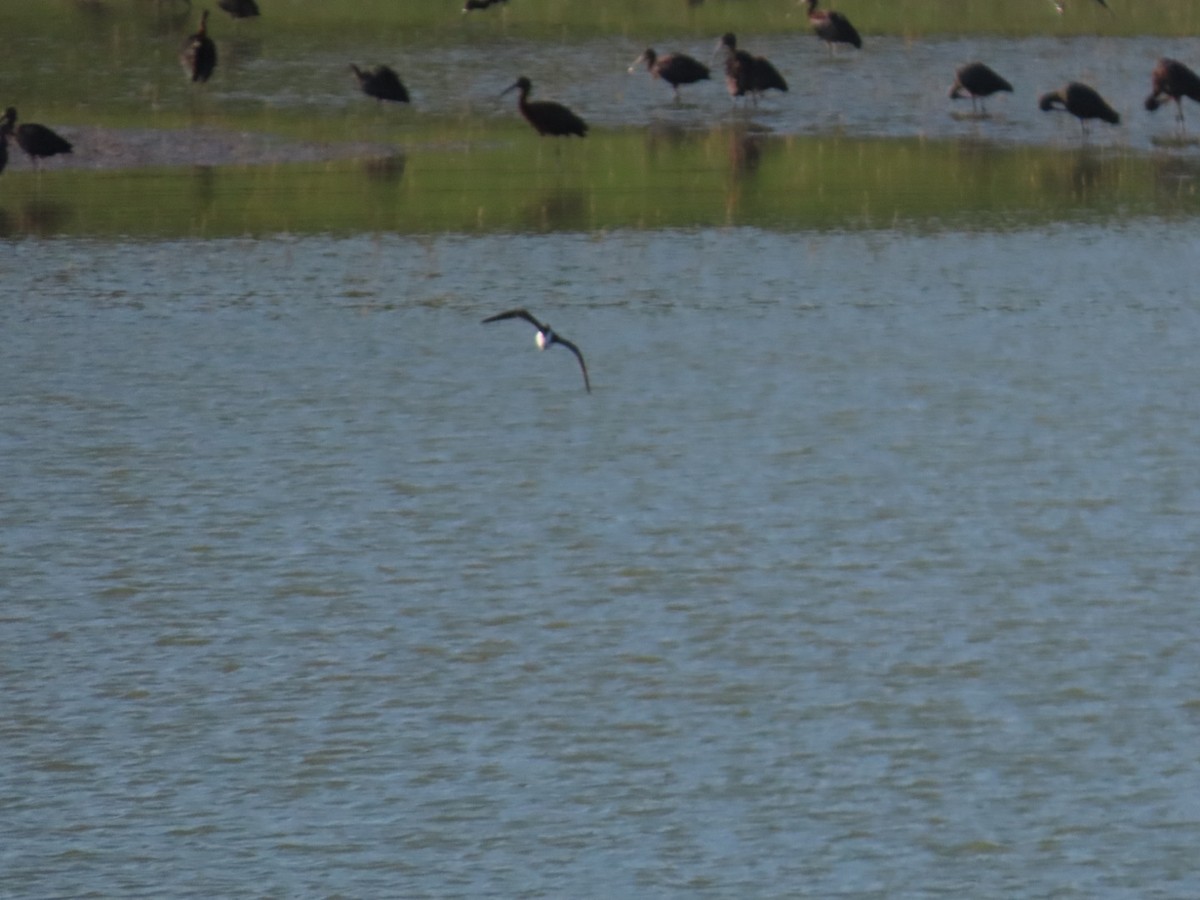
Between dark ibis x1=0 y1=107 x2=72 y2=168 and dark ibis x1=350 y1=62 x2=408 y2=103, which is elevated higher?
dark ibis x1=350 y1=62 x2=408 y2=103

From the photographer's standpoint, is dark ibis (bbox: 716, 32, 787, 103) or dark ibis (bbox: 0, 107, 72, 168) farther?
dark ibis (bbox: 716, 32, 787, 103)

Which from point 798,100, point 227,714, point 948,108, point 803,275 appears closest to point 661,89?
point 798,100

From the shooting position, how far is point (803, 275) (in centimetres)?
1823

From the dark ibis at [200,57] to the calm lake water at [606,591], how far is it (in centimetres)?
1223

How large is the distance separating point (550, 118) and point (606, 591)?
16.1 m

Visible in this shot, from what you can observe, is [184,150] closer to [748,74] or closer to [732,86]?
[732,86]

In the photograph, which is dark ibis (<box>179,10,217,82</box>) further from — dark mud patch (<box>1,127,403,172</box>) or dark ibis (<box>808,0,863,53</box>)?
dark ibis (<box>808,0,863,53</box>)

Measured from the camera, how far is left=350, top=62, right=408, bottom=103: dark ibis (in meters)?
28.1

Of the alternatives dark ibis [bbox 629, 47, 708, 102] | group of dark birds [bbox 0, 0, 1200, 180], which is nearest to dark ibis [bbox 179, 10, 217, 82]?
group of dark birds [bbox 0, 0, 1200, 180]

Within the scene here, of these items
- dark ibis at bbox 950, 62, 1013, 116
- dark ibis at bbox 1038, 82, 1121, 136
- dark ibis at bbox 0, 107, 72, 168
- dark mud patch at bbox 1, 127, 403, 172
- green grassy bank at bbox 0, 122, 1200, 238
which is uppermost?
dark ibis at bbox 950, 62, 1013, 116

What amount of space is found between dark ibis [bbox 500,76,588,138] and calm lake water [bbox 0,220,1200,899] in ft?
26.2

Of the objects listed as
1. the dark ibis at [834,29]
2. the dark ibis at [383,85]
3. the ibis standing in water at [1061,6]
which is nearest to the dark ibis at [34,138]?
the dark ibis at [383,85]

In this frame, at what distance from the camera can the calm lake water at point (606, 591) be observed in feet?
24.5

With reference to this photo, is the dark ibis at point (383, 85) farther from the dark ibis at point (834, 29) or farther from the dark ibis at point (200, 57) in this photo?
the dark ibis at point (834, 29)
